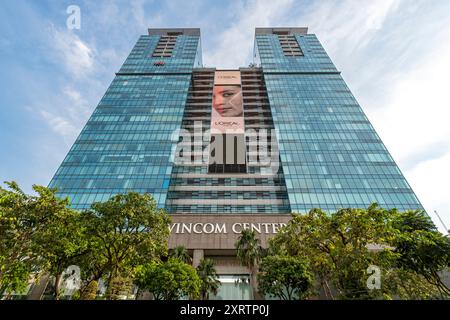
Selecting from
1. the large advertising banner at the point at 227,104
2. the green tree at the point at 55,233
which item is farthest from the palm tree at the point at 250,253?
the large advertising banner at the point at 227,104

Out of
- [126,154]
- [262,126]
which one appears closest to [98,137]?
[126,154]

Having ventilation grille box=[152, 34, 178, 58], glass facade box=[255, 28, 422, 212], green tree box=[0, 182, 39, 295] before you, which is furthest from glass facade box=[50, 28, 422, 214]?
green tree box=[0, 182, 39, 295]

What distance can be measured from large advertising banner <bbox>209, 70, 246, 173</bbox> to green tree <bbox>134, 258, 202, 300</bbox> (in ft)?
129

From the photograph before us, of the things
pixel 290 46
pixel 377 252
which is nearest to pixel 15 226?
pixel 377 252

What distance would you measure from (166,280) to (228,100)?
64.7 metres

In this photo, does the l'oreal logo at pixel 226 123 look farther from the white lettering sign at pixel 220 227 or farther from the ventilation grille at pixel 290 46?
the ventilation grille at pixel 290 46

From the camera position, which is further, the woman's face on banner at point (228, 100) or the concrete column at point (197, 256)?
the woman's face on banner at point (228, 100)

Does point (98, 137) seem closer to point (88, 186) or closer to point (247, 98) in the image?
point (88, 186)

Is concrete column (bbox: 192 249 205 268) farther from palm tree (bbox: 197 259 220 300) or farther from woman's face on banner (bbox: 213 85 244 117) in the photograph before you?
woman's face on banner (bbox: 213 85 244 117)

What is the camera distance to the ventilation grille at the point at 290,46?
91938mm

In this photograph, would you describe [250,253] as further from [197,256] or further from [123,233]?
[123,233]

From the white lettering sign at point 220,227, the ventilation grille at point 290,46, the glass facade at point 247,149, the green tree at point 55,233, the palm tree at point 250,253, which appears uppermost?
the ventilation grille at point 290,46

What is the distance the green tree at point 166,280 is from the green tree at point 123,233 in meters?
1.57

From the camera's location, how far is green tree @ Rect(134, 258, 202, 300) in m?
22.8
